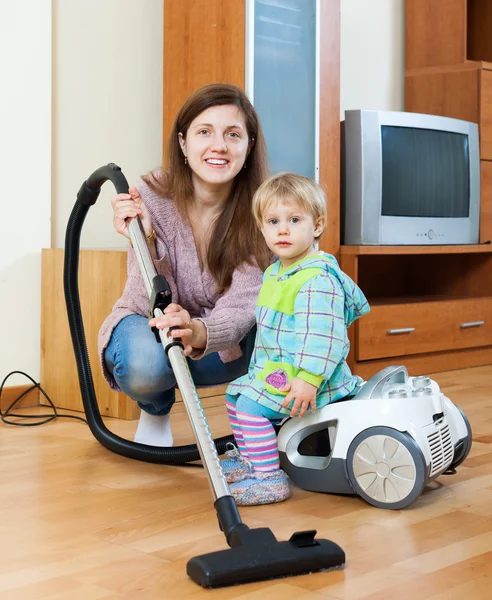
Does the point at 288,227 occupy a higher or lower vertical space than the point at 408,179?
lower

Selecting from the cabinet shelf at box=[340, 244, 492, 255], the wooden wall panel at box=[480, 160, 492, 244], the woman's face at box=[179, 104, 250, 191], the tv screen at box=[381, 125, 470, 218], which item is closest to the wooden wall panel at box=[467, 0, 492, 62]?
the wooden wall panel at box=[480, 160, 492, 244]

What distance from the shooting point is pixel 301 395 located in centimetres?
168

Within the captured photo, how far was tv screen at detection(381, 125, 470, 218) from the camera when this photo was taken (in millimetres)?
3420

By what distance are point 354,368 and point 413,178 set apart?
0.80 m

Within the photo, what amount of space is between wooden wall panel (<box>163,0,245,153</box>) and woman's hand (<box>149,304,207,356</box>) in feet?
4.21

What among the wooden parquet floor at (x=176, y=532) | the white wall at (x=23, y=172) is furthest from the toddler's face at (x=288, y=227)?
the white wall at (x=23, y=172)

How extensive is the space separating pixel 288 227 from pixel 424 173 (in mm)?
1901

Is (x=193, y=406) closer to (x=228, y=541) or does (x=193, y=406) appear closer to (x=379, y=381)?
(x=228, y=541)

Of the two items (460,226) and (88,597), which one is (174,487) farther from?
(460,226)

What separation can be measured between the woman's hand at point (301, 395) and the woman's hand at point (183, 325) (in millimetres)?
222

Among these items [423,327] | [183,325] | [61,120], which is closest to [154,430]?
[183,325]

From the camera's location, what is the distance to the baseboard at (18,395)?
2.68m

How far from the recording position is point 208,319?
189cm

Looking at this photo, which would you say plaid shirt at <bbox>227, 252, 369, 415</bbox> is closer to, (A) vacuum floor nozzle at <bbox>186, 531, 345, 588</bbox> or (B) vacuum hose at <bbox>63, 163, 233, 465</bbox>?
(B) vacuum hose at <bbox>63, 163, 233, 465</bbox>
